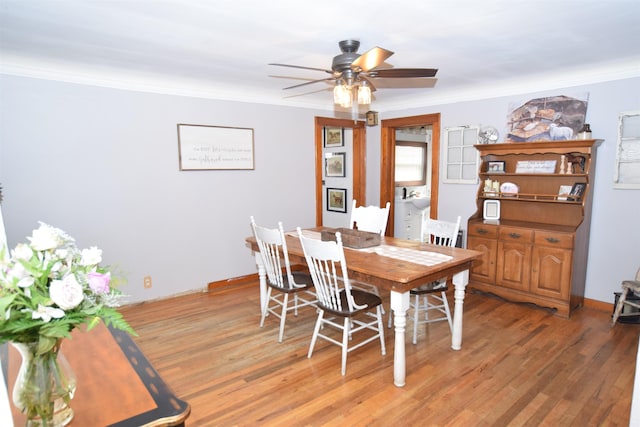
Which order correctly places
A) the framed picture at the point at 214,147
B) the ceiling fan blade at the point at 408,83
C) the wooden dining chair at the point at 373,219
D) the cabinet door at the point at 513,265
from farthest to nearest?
the framed picture at the point at 214,147 → the ceiling fan blade at the point at 408,83 → the cabinet door at the point at 513,265 → the wooden dining chair at the point at 373,219

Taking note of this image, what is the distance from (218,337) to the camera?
3.24m

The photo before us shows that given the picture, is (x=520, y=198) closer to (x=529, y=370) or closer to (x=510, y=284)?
(x=510, y=284)

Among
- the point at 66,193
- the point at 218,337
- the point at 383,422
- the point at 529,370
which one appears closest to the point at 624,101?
the point at 529,370

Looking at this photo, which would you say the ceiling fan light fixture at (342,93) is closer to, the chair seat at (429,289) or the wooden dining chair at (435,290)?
the wooden dining chair at (435,290)

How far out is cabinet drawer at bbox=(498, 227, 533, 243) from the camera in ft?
12.3

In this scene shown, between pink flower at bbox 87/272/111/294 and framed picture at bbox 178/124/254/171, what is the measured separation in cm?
325

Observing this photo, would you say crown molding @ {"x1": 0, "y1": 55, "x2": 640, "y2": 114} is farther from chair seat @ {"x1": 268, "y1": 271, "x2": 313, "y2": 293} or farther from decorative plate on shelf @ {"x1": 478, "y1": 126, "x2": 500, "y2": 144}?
chair seat @ {"x1": 268, "y1": 271, "x2": 313, "y2": 293}

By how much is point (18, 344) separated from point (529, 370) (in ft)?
9.53

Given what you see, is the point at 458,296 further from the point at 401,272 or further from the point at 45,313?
the point at 45,313

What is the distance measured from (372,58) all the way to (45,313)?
193cm

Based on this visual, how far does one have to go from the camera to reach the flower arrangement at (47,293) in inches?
36.4

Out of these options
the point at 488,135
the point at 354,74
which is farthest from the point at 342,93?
the point at 488,135

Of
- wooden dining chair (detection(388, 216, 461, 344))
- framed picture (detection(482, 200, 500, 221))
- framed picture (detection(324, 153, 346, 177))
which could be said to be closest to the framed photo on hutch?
framed picture (detection(482, 200, 500, 221))

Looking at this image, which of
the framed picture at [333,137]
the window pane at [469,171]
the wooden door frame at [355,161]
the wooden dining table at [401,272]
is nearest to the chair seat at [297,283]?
the wooden dining table at [401,272]
